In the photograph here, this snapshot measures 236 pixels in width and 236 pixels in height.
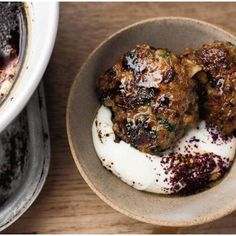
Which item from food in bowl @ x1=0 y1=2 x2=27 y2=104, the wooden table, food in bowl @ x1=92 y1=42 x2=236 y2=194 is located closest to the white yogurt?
food in bowl @ x1=92 y1=42 x2=236 y2=194

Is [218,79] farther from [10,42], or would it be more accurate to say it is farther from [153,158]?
[10,42]

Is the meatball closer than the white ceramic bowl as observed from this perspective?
No

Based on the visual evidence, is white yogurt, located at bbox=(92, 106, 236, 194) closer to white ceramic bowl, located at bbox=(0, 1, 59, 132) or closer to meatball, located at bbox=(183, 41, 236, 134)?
meatball, located at bbox=(183, 41, 236, 134)

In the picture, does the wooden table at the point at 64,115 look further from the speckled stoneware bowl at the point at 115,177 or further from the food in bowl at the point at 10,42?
the food in bowl at the point at 10,42

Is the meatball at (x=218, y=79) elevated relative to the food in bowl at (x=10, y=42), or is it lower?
lower

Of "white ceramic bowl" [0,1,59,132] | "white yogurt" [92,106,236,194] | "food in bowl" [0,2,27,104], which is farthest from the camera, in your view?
"white yogurt" [92,106,236,194]

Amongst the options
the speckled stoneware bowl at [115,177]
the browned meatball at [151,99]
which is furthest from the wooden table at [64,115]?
the browned meatball at [151,99]

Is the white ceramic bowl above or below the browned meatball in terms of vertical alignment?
above
